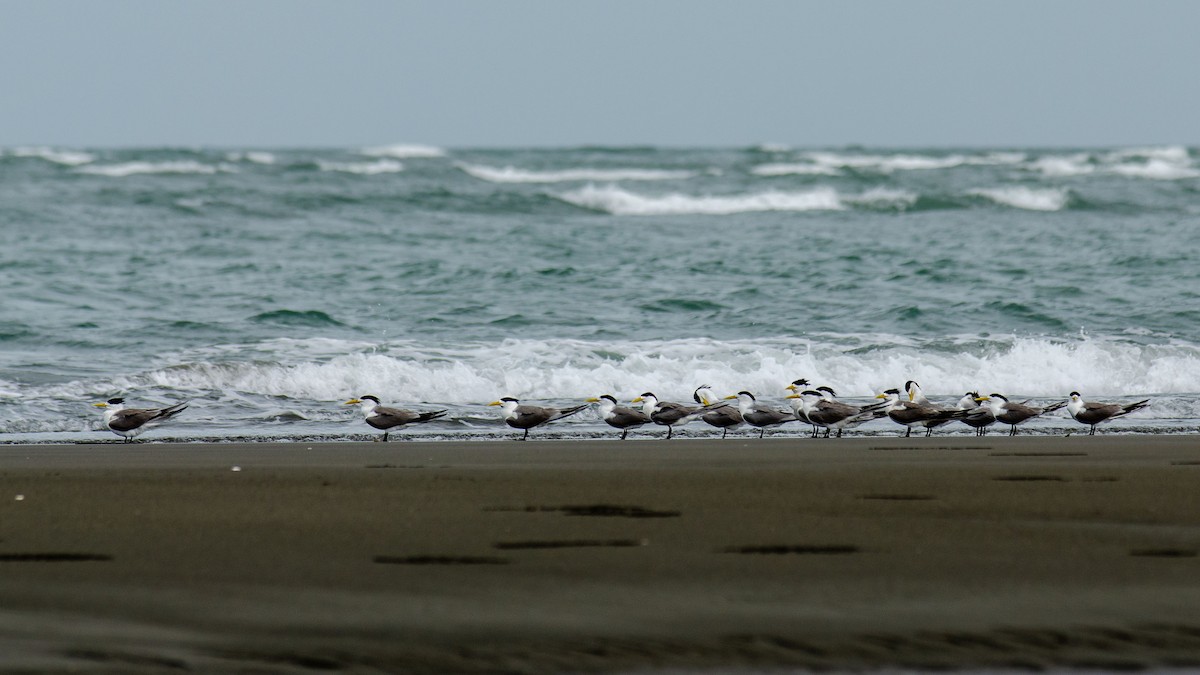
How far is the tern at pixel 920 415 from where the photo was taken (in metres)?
9.95

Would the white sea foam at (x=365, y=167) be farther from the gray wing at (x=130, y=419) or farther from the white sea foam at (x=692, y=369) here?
the gray wing at (x=130, y=419)

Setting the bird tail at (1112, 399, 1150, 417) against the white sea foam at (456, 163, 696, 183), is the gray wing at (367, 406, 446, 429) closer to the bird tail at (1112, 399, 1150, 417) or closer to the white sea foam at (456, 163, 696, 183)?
the bird tail at (1112, 399, 1150, 417)

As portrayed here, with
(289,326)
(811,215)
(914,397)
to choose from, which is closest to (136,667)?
(914,397)

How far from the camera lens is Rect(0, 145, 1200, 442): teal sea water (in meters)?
11.9

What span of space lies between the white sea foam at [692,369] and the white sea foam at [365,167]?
22314 mm

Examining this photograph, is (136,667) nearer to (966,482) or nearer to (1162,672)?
(1162,672)

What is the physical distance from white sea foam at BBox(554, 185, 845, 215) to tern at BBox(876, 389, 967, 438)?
19026 mm

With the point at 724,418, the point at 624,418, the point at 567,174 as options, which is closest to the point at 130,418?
the point at 624,418

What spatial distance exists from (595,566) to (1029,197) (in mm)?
27160

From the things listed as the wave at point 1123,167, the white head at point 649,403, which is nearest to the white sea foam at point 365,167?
the wave at point 1123,167

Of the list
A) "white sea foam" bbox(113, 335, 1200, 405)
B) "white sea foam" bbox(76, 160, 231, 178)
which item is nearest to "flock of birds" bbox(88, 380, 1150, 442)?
"white sea foam" bbox(113, 335, 1200, 405)

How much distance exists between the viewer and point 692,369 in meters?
12.6

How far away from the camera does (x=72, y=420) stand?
1023 centimetres

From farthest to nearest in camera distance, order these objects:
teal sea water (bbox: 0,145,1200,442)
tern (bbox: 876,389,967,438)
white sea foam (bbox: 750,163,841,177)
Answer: white sea foam (bbox: 750,163,841,177)
teal sea water (bbox: 0,145,1200,442)
tern (bbox: 876,389,967,438)
